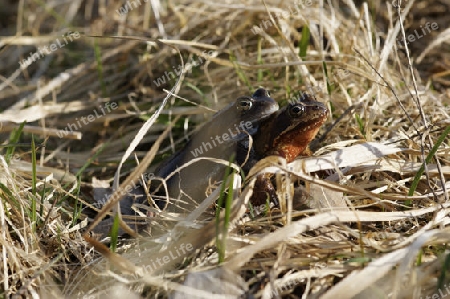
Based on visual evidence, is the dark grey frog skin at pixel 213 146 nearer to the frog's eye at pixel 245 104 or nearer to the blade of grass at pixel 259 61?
the frog's eye at pixel 245 104

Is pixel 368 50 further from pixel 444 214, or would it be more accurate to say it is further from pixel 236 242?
pixel 236 242

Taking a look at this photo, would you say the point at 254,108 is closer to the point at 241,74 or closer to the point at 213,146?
the point at 213,146

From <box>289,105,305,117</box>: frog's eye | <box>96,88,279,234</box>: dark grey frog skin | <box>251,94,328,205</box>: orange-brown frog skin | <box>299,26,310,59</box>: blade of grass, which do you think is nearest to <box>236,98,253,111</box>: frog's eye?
<box>96,88,279,234</box>: dark grey frog skin

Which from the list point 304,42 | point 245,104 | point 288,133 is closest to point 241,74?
point 304,42

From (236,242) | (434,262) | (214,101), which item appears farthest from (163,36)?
(434,262)

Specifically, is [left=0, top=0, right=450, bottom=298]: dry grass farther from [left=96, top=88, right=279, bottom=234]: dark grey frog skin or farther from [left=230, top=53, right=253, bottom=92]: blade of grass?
[left=96, top=88, right=279, bottom=234]: dark grey frog skin

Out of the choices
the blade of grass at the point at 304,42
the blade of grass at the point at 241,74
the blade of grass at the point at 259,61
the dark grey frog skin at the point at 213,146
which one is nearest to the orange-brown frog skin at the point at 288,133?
the dark grey frog skin at the point at 213,146
